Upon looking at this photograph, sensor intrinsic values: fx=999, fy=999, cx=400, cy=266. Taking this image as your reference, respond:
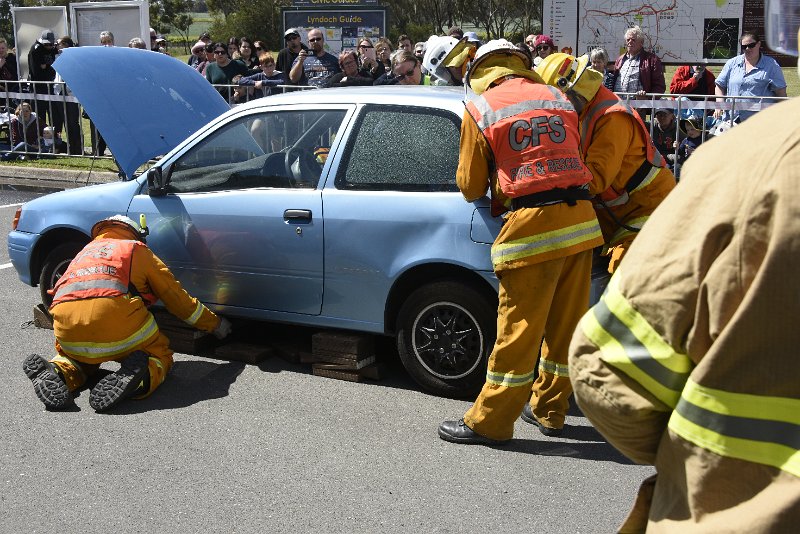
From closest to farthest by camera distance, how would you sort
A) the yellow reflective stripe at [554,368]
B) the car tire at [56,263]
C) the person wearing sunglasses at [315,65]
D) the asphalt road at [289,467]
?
the asphalt road at [289,467] < the yellow reflective stripe at [554,368] < the car tire at [56,263] < the person wearing sunglasses at [315,65]

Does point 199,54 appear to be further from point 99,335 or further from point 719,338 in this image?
point 719,338

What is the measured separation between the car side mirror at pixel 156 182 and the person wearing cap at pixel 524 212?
2264mm

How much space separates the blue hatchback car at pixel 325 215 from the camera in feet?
17.3

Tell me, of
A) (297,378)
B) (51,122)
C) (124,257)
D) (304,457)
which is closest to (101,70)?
(124,257)

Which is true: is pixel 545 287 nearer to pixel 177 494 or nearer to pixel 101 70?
pixel 177 494

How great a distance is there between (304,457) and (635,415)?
3.07 meters

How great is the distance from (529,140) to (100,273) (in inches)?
100

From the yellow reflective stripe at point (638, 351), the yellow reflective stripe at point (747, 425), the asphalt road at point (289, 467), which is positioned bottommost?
the asphalt road at point (289, 467)

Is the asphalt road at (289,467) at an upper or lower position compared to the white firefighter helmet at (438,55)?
lower

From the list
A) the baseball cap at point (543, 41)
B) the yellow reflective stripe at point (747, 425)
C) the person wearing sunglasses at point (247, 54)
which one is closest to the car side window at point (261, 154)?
the yellow reflective stripe at point (747, 425)

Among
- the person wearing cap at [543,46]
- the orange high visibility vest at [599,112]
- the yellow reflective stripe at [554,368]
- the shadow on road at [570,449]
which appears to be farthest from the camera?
the person wearing cap at [543,46]

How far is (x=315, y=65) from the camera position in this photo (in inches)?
496

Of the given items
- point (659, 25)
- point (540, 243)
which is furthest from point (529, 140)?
point (659, 25)

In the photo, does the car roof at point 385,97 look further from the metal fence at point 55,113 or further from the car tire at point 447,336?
the metal fence at point 55,113
